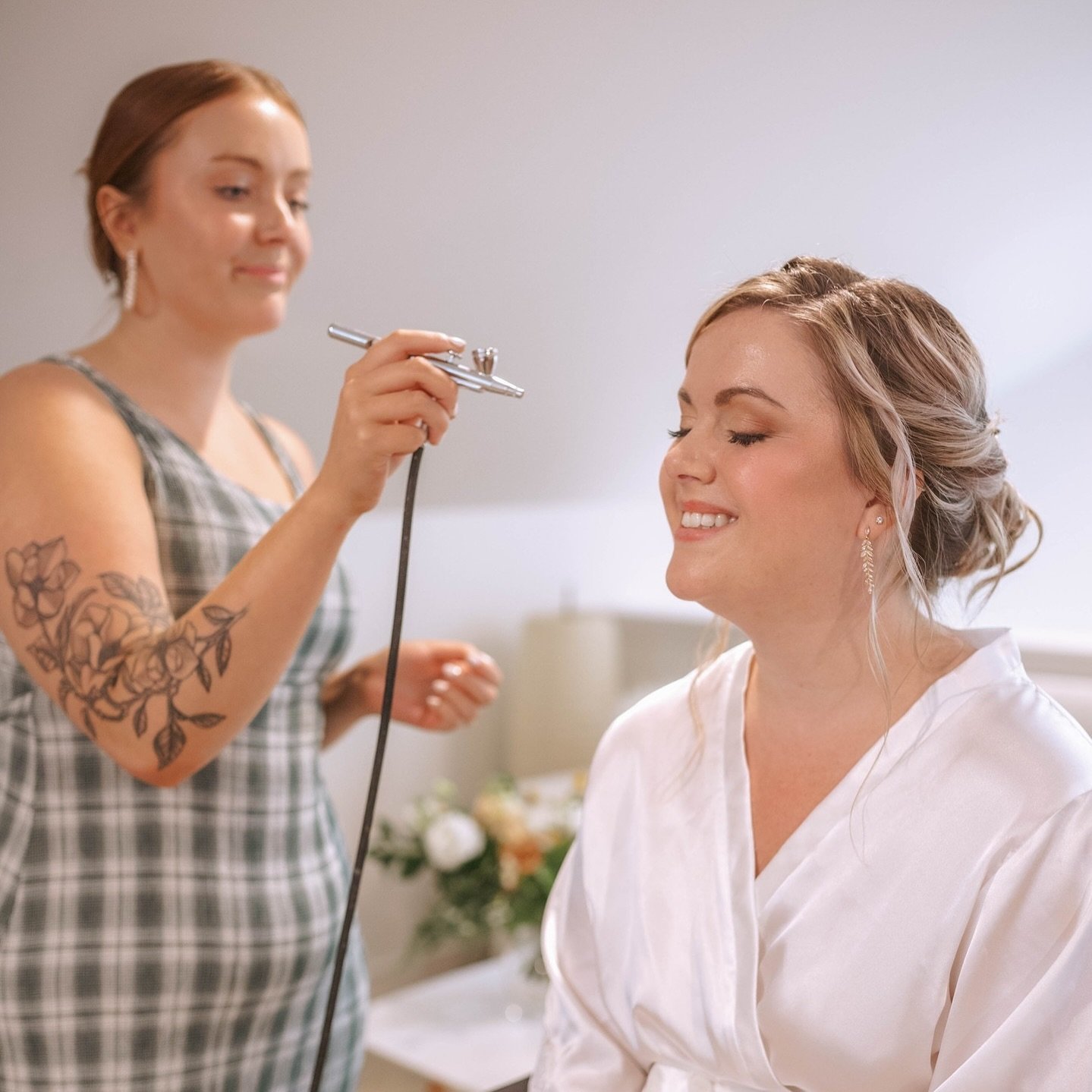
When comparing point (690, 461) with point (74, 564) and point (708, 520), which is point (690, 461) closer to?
point (708, 520)

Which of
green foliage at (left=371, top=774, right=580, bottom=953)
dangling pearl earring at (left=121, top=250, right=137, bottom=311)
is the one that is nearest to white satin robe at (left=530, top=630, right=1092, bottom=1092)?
dangling pearl earring at (left=121, top=250, right=137, bottom=311)

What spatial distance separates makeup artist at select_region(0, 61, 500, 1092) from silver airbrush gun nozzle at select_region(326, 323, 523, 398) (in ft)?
0.04

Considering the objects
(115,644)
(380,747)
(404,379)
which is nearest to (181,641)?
(115,644)

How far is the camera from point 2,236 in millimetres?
1642

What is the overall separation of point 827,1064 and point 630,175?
1.27 metres

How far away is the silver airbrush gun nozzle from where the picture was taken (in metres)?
1.09

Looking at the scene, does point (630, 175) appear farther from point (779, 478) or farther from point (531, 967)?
point (531, 967)

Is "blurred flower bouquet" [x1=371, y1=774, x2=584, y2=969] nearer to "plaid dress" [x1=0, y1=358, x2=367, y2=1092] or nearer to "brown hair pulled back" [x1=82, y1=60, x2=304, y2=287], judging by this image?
"plaid dress" [x1=0, y1=358, x2=367, y2=1092]

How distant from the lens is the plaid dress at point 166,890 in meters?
1.30

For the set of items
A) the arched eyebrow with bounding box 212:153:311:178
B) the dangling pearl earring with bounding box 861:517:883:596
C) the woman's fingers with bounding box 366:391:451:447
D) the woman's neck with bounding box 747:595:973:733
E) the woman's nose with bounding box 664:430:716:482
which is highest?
the arched eyebrow with bounding box 212:153:311:178

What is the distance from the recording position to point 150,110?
138 cm

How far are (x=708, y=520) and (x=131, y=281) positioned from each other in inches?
26.6

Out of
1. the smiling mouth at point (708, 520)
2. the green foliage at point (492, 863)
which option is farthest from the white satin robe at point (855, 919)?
the green foliage at point (492, 863)

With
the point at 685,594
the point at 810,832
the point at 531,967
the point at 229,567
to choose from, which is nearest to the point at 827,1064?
the point at 810,832
